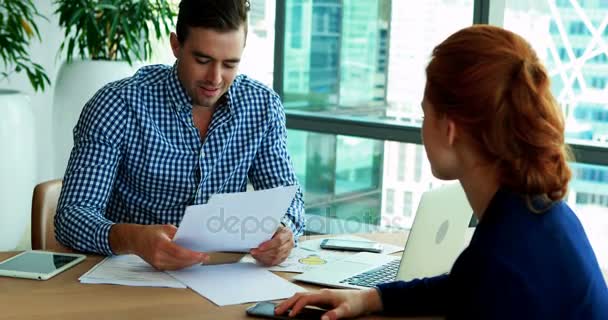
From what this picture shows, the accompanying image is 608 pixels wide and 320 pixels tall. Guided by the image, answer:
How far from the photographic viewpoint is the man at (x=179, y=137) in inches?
87.4

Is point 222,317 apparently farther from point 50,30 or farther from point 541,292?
point 50,30

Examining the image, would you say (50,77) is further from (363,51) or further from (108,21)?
(363,51)

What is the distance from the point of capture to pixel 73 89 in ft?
14.7

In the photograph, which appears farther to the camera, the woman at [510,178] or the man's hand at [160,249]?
the man's hand at [160,249]

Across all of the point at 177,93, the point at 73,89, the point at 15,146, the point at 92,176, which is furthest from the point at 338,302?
the point at 73,89

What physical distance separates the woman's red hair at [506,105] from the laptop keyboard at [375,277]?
22.4 inches

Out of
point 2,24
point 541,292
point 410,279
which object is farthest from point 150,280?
point 2,24

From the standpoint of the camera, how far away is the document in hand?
180cm

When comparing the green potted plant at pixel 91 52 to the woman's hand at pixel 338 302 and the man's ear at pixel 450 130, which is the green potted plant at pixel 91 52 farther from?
the man's ear at pixel 450 130

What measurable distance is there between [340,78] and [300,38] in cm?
36

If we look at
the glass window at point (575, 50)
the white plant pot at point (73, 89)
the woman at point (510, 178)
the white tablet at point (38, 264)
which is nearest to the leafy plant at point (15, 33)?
the white plant pot at point (73, 89)

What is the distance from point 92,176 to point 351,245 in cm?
70

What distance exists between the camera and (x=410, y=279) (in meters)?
1.83

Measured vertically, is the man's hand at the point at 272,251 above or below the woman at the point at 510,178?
below
